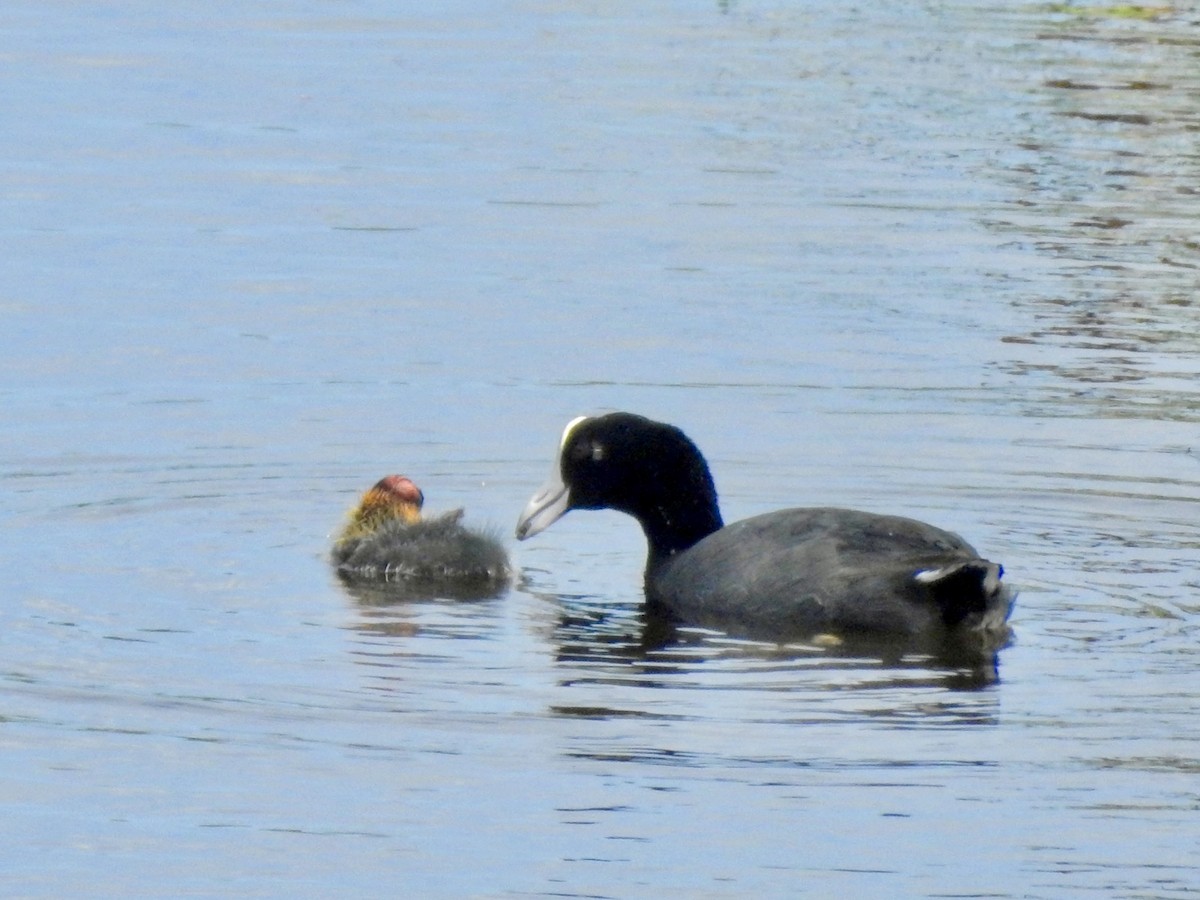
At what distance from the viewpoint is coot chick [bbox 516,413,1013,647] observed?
9.10 metres

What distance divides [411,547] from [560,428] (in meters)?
2.31

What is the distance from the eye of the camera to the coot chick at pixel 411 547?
401 inches

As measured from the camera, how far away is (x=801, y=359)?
13.8 metres

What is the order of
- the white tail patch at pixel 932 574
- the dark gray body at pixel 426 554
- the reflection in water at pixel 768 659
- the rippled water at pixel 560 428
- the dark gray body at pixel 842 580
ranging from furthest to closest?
1. the dark gray body at pixel 426 554
2. the dark gray body at pixel 842 580
3. the white tail patch at pixel 932 574
4. the reflection in water at pixel 768 659
5. the rippled water at pixel 560 428

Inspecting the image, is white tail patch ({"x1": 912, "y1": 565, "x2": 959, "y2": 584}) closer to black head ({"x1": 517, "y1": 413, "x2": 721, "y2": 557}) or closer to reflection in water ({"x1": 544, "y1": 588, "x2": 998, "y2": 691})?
reflection in water ({"x1": 544, "y1": 588, "x2": 998, "y2": 691})

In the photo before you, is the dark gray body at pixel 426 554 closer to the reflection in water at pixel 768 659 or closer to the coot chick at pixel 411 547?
the coot chick at pixel 411 547

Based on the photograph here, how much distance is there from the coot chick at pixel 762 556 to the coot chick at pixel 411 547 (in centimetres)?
19

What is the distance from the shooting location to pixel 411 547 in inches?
406

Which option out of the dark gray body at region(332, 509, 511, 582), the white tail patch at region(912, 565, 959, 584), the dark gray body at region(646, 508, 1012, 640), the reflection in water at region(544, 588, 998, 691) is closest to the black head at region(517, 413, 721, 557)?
the dark gray body at region(332, 509, 511, 582)

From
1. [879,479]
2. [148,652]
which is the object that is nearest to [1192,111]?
[879,479]

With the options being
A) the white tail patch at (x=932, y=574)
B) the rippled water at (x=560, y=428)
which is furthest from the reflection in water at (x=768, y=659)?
the white tail patch at (x=932, y=574)

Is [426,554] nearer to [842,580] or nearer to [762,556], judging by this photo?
[762,556]

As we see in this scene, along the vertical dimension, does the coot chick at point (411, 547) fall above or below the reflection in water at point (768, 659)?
above

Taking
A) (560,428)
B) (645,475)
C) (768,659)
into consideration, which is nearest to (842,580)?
(768,659)
